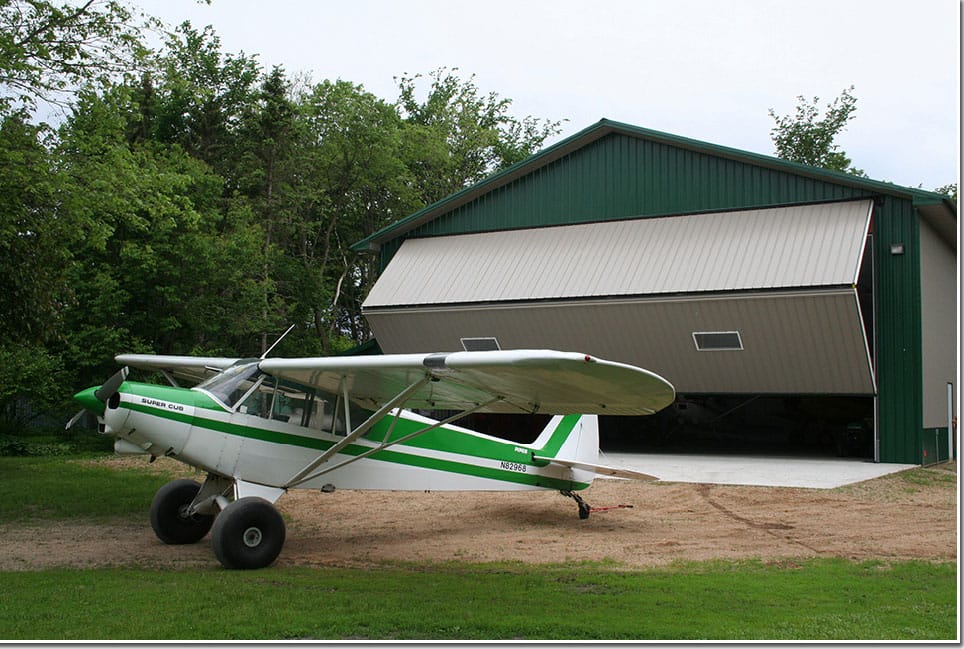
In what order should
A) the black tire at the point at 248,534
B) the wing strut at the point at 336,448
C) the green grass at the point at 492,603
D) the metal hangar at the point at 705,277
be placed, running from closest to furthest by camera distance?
the green grass at the point at 492,603
the black tire at the point at 248,534
the wing strut at the point at 336,448
the metal hangar at the point at 705,277

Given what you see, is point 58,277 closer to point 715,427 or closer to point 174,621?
point 174,621

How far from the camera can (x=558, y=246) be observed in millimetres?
23312

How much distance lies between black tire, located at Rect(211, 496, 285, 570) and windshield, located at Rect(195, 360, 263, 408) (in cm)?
122

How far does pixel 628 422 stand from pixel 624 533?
16.8 metres

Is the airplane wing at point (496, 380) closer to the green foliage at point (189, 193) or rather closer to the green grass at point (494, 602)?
the green grass at point (494, 602)

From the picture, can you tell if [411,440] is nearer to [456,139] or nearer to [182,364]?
[182,364]

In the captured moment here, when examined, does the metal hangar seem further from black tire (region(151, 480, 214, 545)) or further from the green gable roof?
black tire (region(151, 480, 214, 545))

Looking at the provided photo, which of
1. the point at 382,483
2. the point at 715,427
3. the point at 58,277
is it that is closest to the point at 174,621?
the point at 382,483

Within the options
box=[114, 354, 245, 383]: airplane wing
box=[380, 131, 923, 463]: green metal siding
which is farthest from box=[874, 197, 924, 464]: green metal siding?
box=[114, 354, 245, 383]: airplane wing

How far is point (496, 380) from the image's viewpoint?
337 inches

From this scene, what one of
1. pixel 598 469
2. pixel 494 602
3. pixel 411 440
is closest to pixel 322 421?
pixel 411 440

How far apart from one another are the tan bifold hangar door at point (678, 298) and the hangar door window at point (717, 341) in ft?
0.08

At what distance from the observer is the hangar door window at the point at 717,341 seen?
20.1 metres

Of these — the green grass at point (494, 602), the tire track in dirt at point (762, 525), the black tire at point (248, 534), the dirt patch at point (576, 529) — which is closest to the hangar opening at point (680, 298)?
the dirt patch at point (576, 529)
